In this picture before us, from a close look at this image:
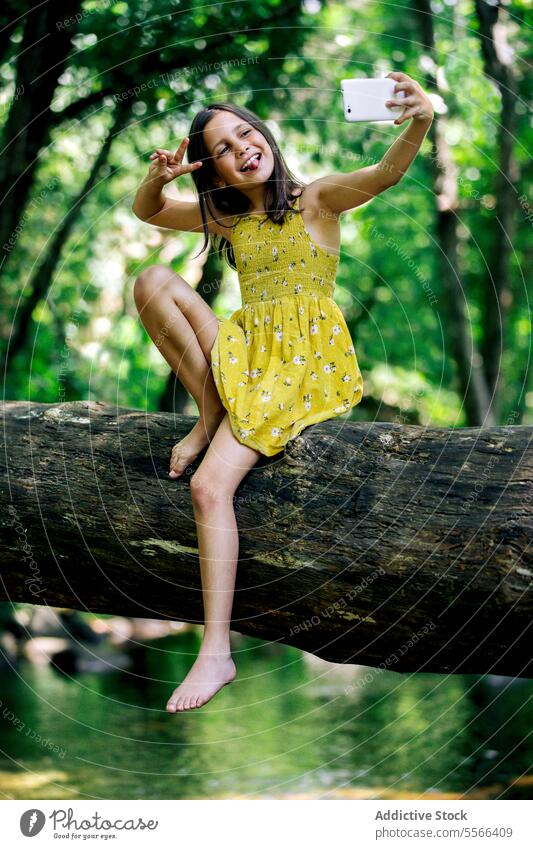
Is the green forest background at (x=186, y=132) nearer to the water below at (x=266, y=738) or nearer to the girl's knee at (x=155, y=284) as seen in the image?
the girl's knee at (x=155, y=284)

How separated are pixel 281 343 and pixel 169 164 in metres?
0.81

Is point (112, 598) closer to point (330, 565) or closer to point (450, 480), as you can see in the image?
point (330, 565)

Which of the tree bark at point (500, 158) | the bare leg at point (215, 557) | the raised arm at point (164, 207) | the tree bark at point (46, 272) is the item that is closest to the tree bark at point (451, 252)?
the tree bark at point (500, 158)

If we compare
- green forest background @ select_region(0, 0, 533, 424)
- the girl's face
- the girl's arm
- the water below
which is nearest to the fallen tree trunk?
the girl's arm

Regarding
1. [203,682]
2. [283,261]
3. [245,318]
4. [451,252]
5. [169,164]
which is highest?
[169,164]

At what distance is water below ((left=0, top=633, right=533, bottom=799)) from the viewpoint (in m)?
7.03

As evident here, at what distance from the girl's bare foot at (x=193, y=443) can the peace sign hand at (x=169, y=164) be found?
91 cm

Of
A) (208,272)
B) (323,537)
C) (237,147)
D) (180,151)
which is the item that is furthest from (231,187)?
(208,272)

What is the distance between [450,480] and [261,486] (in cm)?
63

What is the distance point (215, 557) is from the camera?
2748mm

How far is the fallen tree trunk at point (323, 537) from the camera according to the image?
255cm

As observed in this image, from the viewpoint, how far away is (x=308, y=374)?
3168mm

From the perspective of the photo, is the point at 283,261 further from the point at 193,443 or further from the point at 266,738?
the point at 266,738

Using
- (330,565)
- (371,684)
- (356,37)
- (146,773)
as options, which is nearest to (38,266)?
(356,37)
